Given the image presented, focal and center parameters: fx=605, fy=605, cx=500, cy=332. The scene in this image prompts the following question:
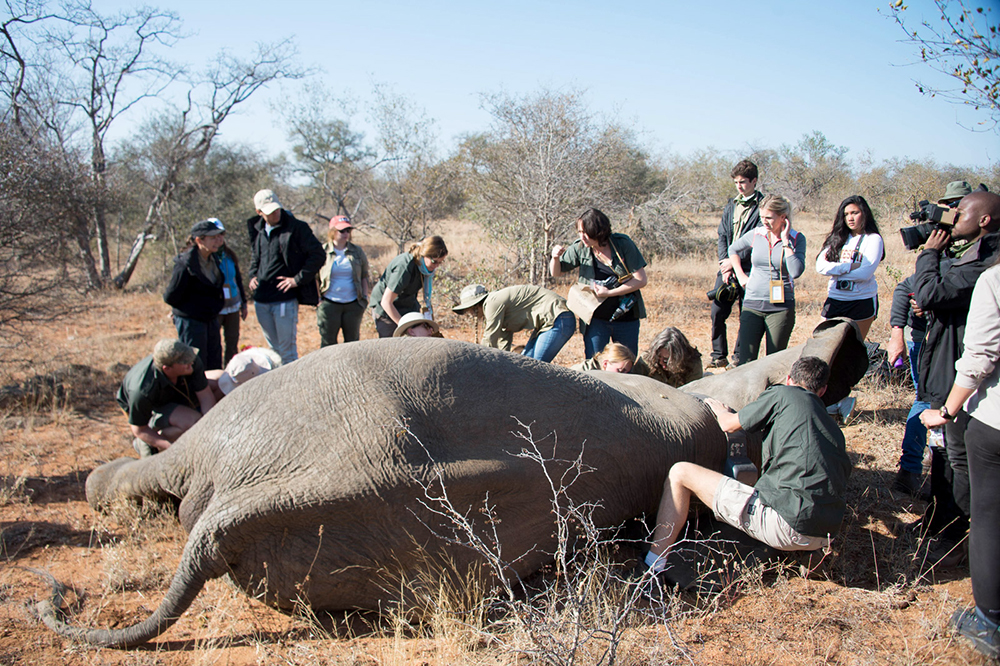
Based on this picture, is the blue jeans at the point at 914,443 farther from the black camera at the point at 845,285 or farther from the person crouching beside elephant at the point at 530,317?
the person crouching beside elephant at the point at 530,317

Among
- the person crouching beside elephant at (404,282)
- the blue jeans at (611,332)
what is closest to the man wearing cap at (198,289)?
the person crouching beside elephant at (404,282)

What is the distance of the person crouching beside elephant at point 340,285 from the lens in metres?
5.66

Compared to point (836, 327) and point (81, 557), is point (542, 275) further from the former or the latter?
point (81, 557)

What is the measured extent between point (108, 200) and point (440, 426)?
10.1 m

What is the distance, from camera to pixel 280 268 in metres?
5.52

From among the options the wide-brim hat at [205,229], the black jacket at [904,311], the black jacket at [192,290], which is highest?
the wide-brim hat at [205,229]

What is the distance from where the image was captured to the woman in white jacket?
15.3ft

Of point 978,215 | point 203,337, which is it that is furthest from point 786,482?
point 203,337

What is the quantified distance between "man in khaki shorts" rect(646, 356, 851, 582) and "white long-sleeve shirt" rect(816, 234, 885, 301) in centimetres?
215

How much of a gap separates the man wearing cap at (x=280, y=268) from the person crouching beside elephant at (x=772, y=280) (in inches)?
151

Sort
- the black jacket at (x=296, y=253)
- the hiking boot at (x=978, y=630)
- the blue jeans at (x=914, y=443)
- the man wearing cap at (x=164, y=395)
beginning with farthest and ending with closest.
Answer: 1. the black jacket at (x=296, y=253)
2. the man wearing cap at (x=164, y=395)
3. the blue jeans at (x=914, y=443)
4. the hiking boot at (x=978, y=630)

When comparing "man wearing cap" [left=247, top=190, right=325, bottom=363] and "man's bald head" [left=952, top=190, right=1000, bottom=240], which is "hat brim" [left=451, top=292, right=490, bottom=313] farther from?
"man's bald head" [left=952, top=190, right=1000, bottom=240]

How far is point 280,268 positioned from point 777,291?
4.28m

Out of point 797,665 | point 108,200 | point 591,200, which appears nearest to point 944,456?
point 797,665
